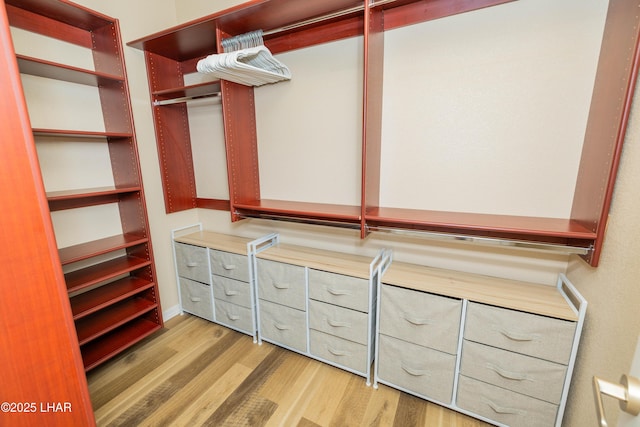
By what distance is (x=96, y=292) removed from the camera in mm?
1996

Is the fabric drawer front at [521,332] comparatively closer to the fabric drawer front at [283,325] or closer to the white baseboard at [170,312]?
the fabric drawer front at [283,325]

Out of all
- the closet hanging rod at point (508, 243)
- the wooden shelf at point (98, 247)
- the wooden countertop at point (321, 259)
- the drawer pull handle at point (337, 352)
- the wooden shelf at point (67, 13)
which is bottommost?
the drawer pull handle at point (337, 352)

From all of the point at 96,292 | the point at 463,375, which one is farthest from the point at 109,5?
the point at 463,375

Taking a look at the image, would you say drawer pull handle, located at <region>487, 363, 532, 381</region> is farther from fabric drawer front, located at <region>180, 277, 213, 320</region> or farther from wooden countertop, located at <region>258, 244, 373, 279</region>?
fabric drawer front, located at <region>180, 277, 213, 320</region>

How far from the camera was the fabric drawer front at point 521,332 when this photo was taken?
4.06ft

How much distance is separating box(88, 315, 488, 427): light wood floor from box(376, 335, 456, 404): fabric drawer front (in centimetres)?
11

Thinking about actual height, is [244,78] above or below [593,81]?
above

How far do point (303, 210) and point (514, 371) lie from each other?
1.42 metres

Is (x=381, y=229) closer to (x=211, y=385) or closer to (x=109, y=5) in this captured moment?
(x=211, y=385)

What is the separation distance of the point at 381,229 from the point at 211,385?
150 centimetres

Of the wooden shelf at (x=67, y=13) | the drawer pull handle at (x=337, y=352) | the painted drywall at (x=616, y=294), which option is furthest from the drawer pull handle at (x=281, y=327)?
the wooden shelf at (x=67, y=13)

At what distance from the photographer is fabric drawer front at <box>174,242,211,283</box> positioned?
2287mm

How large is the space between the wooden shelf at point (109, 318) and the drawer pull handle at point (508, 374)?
2.32 metres

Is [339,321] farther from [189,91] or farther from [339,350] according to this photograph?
[189,91]
